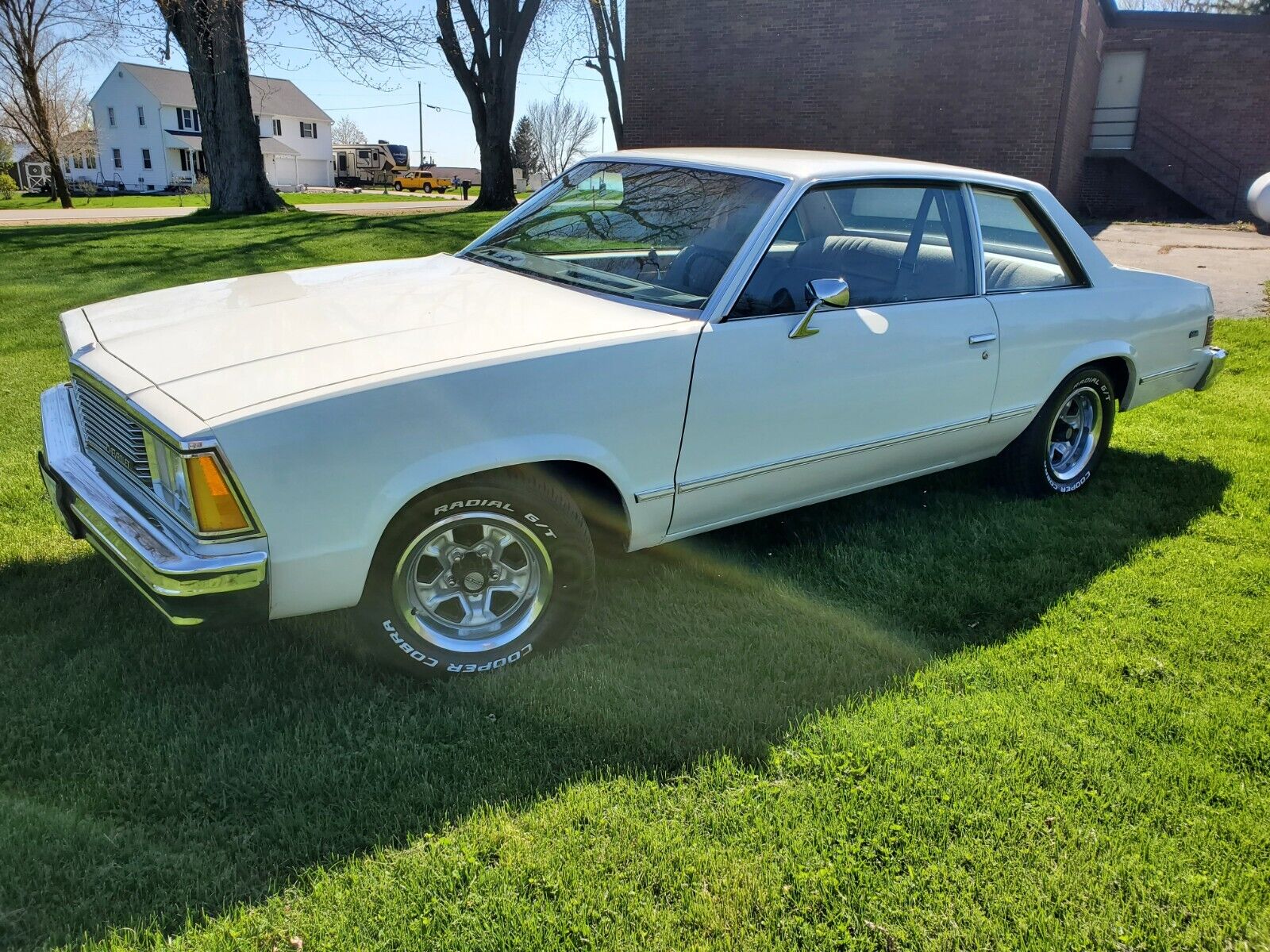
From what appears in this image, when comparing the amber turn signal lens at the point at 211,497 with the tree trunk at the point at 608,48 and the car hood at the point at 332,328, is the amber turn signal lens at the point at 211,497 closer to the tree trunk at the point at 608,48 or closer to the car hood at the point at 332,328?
the car hood at the point at 332,328

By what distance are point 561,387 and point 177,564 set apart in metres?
1.14

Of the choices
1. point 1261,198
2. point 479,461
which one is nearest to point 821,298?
point 479,461

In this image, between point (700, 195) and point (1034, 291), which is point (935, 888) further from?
point (1034, 291)

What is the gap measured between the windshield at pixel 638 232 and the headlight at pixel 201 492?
157 cm

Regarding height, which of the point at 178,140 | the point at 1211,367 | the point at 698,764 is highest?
the point at 178,140

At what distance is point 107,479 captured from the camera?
9.71ft

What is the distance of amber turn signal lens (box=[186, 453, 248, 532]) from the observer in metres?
2.39

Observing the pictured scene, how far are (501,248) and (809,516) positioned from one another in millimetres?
1851

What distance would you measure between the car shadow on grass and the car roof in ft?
5.03

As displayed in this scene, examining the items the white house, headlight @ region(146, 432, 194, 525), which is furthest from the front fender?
the white house

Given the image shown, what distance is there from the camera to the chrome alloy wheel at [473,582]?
284 centimetres

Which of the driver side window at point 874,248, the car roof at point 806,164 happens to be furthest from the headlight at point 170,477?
the car roof at point 806,164

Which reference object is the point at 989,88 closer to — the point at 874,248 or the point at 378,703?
the point at 874,248

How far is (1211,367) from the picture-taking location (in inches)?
207
